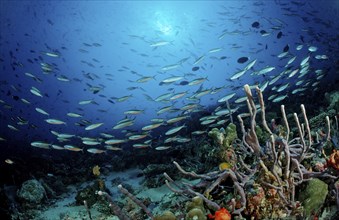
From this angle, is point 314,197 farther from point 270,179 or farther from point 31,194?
point 31,194

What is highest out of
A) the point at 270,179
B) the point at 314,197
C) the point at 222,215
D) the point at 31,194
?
the point at 270,179

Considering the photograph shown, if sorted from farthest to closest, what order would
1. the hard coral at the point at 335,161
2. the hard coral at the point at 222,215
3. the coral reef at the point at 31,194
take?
the coral reef at the point at 31,194
the hard coral at the point at 335,161
the hard coral at the point at 222,215

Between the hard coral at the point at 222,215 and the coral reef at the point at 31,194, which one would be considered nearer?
the hard coral at the point at 222,215

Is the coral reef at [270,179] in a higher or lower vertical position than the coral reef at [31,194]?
higher

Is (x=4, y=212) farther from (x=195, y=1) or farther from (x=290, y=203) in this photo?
(x=195, y=1)

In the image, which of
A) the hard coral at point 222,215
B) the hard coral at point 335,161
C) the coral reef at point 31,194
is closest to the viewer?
the hard coral at point 222,215

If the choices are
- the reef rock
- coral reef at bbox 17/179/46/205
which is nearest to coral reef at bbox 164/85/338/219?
the reef rock

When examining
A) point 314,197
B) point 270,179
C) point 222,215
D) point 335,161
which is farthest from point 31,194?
point 335,161

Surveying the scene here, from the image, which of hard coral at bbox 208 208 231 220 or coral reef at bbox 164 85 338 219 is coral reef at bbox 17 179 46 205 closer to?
coral reef at bbox 164 85 338 219

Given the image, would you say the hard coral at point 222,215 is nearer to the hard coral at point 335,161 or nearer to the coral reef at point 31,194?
the hard coral at point 335,161

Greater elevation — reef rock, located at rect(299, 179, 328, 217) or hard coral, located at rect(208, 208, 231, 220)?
reef rock, located at rect(299, 179, 328, 217)

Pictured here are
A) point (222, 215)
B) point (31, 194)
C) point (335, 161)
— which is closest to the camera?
point (222, 215)

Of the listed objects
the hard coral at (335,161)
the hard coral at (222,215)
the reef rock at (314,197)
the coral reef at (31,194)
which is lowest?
the coral reef at (31,194)

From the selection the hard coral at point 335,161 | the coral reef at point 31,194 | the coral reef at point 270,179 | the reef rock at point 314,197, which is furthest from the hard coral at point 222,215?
the coral reef at point 31,194
